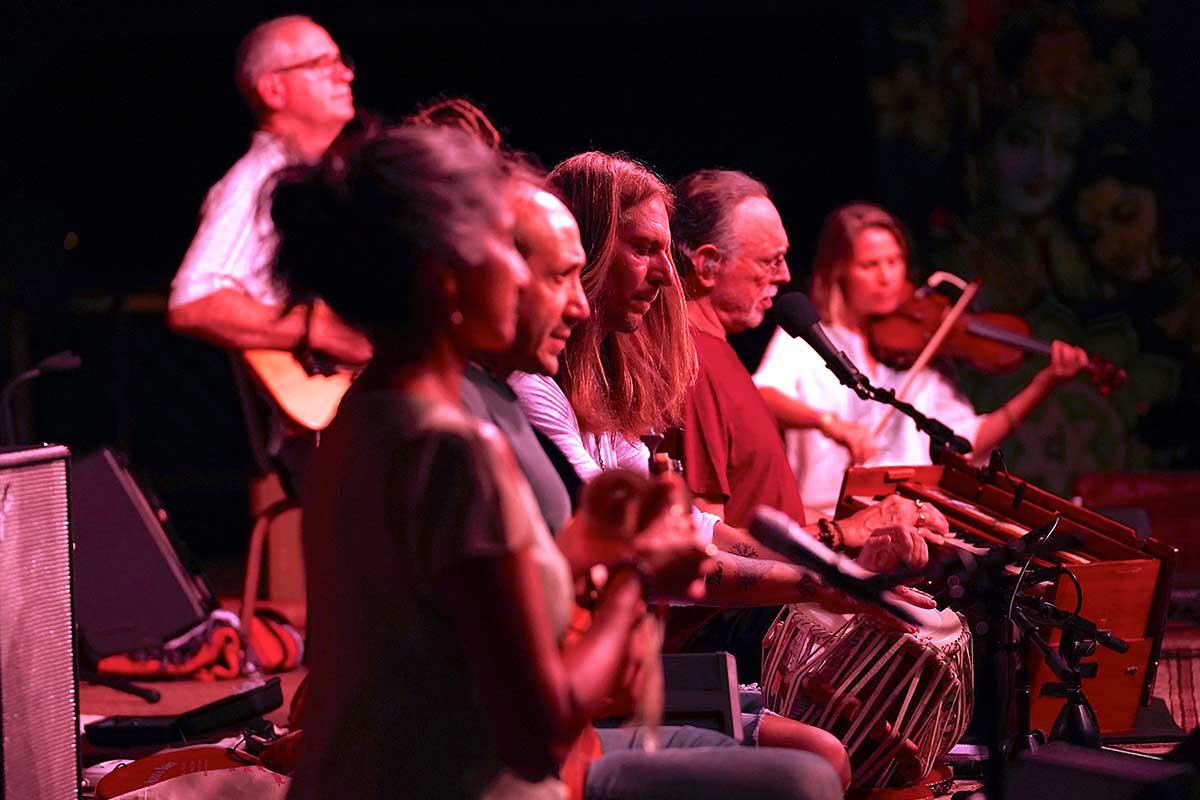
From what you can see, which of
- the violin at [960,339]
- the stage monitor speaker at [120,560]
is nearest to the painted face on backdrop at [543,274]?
the stage monitor speaker at [120,560]

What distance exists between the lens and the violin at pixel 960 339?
5.86 meters

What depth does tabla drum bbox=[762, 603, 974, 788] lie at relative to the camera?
3.31 meters

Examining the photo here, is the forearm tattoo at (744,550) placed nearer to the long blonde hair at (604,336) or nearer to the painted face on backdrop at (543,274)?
the long blonde hair at (604,336)

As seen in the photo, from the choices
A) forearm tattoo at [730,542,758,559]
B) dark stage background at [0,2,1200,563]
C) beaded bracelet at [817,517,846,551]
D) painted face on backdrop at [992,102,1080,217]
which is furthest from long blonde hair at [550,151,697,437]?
painted face on backdrop at [992,102,1080,217]

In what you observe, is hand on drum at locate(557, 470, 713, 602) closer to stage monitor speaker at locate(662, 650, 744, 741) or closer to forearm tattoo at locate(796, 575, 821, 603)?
stage monitor speaker at locate(662, 650, 744, 741)

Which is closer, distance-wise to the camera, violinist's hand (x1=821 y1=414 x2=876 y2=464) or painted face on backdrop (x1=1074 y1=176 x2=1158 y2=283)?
violinist's hand (x1=821 y1=414 x2=876 y2=464)

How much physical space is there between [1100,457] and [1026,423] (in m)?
0.36

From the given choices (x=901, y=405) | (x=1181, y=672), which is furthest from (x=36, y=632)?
(x=1181, y=672)

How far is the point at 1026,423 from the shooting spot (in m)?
7.29

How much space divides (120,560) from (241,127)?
12.7ft

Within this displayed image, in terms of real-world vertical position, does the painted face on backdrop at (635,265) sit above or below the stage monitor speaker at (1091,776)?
above

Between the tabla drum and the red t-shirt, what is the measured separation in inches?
14.9

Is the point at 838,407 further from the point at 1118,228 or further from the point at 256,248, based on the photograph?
the point at 1118,228

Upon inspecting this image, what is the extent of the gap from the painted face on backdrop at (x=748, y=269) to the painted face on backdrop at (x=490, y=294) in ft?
7.68
